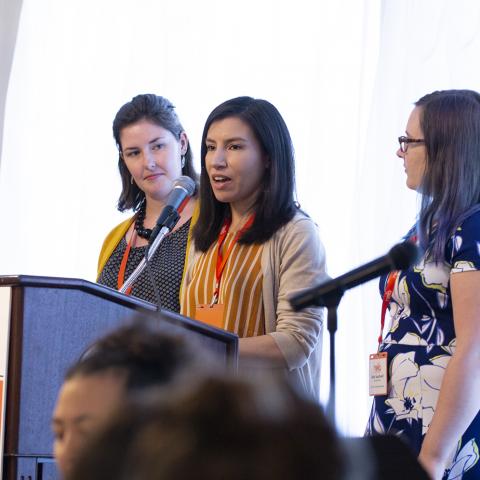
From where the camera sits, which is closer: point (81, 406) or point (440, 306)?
point (81, 406)

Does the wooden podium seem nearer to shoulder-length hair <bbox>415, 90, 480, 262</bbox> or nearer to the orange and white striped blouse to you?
the orange and white striped blouse

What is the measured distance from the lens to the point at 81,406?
0.87 m

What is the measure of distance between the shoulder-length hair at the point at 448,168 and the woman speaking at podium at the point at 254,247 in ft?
1.19

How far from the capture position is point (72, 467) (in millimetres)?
668

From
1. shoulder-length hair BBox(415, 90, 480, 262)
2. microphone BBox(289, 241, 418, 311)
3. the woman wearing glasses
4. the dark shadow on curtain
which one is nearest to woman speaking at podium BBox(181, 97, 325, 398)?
the woman wearing glasses

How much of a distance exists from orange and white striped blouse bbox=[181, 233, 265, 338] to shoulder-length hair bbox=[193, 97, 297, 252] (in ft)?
0.15

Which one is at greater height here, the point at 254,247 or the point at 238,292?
the point at 254,247

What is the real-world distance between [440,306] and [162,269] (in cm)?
88

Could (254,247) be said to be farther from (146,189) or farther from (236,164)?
(146,189)

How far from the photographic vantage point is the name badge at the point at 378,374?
213 centimetres

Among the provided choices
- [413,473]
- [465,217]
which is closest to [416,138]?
[465,217]

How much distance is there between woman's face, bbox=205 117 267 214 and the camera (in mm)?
2557

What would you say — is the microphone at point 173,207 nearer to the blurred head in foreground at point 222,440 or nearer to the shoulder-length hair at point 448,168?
the shoulder-length hair at point 448,168

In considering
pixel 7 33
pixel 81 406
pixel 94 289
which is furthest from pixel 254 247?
pixel 7 33
